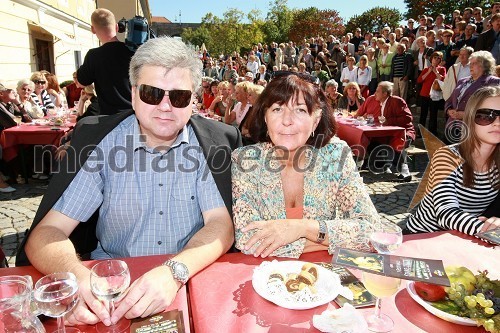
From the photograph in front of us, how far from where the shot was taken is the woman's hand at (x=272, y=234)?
181 centimetres

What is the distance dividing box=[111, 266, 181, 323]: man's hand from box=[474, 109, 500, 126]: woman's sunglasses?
238 cm

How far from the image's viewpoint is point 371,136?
6.95 meters

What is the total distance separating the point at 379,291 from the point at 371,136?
19.9 feet

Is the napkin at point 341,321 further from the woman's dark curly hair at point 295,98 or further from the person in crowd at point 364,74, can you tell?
the person in crowd at point 364,74

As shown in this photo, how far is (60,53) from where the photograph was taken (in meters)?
16.2

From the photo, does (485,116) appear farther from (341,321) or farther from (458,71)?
(458,71)

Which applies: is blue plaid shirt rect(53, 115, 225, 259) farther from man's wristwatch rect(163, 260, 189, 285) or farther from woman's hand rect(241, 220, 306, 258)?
man's wristwatch rect(163, 260, 189, 285)

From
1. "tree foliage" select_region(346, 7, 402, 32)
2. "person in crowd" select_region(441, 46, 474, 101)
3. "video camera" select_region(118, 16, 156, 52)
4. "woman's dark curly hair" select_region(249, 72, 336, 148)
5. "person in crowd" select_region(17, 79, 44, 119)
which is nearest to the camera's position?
"woman's dark curly hair" select_region(249, 72, 336, 148)

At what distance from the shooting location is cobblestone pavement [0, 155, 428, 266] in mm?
4382

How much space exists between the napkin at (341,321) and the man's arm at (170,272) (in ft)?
1.94

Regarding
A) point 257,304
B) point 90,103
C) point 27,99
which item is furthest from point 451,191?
point 27,99

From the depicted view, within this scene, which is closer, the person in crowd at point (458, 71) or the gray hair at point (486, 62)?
the gray hair at point (486, 62)

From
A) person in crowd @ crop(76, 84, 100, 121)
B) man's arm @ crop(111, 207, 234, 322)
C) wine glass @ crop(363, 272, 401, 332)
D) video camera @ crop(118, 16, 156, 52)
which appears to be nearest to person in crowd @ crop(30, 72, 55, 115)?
person in crowd @ crop(76, 84, 100, 121)

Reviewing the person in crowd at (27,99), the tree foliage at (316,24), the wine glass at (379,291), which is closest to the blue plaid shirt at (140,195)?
the wine glass at (379,291)
